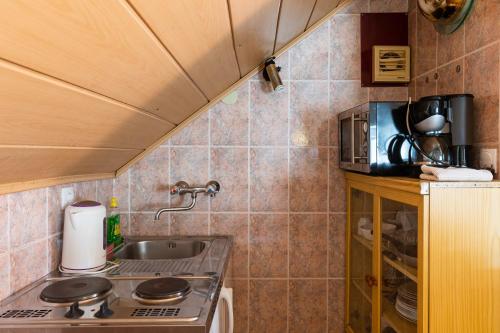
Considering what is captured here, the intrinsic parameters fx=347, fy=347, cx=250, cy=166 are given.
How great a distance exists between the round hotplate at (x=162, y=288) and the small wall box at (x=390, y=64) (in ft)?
4.90

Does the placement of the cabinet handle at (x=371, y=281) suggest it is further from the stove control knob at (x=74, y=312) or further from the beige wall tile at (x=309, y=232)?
the stove control knob at (x=74, y=312)

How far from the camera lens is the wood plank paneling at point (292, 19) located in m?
1.41

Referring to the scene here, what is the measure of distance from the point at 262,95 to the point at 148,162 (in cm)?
77

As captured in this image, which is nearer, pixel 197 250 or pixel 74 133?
pixel 74 133

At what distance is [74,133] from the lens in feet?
3.70

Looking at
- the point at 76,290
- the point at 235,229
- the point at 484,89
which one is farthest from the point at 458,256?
the point at 76,290

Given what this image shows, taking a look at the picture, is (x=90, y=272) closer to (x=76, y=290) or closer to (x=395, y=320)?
(x=76, y=290)

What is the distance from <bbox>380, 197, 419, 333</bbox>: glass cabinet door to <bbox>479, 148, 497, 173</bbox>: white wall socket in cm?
37

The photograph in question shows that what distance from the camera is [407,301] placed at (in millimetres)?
1343

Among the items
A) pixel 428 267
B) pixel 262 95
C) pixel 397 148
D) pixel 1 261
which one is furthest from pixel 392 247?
pixel 1 261

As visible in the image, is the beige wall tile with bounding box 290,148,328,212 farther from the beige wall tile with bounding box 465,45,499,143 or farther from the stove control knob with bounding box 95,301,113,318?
the stove control knob with bounding box 95,301,113,318

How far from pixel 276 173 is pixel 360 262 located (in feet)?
2.15

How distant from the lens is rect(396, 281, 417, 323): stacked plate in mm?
1282

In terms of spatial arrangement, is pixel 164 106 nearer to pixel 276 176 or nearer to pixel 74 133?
pixel 74 133
